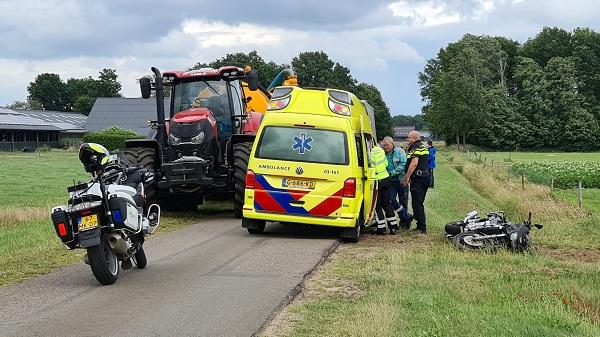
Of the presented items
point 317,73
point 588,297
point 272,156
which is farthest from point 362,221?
point 317,73

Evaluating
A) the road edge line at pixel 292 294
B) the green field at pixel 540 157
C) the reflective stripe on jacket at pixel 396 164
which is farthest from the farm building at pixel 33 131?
the road edge line at pixel 292 294

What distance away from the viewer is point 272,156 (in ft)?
42.4

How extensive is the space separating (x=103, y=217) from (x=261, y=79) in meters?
65.8

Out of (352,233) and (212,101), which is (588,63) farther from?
(352,233)

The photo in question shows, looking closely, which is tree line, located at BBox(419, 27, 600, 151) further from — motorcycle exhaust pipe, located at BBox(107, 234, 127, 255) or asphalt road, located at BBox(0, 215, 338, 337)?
motorcycle exhaust pipe, located at BBox(107, 234, 127, 255)

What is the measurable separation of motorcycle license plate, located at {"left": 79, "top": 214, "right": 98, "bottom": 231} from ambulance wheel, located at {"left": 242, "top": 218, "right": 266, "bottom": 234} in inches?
185

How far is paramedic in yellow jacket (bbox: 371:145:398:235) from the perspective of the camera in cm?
1391

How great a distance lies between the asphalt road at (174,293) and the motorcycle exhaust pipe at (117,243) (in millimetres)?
415

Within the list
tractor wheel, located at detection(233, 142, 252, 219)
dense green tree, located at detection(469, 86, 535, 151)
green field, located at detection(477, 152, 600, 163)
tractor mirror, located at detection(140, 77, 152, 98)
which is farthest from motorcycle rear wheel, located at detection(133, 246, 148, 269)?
dense green tree, located at detection(469, 86, 535, 151)

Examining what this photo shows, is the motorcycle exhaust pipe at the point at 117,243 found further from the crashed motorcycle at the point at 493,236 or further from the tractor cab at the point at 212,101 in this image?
the tractor cab at the point at 212,101

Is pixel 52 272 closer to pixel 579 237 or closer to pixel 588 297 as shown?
pixel 588 297

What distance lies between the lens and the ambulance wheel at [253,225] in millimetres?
13047

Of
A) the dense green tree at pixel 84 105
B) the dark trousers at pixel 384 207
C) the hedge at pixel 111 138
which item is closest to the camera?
the dark trousers at pixel 384 207

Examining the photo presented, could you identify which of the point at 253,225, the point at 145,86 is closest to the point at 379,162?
the point at 253,225
